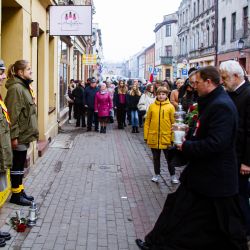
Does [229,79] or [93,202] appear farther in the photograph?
[93,202]

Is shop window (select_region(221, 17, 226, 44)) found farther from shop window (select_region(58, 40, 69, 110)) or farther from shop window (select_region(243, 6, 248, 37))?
shop window (select_region(58, 40, 69, 110))

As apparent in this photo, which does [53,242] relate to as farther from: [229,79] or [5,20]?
[5,20]

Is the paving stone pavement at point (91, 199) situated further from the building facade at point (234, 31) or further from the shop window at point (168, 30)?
the shop window at point (168, 30)

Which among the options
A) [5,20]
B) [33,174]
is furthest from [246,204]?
[5,20]

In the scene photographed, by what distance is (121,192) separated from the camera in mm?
7797

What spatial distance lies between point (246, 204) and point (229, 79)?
1380mm

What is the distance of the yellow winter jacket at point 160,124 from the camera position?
8258mm

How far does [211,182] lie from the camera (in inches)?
171

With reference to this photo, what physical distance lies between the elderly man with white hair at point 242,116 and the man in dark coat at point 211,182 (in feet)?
2.57

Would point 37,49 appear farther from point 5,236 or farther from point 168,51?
point 168,51

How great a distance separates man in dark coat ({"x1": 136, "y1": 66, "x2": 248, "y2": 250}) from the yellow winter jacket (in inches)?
143

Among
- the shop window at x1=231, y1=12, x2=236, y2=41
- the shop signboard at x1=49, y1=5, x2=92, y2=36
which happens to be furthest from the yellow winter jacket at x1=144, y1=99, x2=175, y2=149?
the shop window at x1=231, y1=12, x2=236, y2=41

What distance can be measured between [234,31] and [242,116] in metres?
31.9

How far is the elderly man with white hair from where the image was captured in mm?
5156
